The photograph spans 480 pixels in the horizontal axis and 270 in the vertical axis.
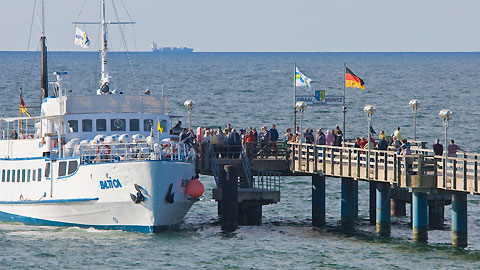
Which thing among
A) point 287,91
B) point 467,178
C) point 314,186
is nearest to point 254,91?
point 287,91

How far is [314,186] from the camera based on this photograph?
50.5m

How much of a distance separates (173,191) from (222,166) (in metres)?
4.08

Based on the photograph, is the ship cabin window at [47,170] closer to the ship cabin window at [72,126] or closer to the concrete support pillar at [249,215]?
the ship cabin window at [72,126]

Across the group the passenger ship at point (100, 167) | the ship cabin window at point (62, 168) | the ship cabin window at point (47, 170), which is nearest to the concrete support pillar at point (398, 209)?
the passenger ship at point (100, 167)

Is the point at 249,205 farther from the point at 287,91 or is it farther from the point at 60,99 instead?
the point at 287,91

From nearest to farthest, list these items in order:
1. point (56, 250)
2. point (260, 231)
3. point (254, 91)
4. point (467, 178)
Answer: point (467, 178) < point (56, 250) < point (260, 231) < point (254, 91)

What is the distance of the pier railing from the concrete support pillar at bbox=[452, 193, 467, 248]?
2.74 ft

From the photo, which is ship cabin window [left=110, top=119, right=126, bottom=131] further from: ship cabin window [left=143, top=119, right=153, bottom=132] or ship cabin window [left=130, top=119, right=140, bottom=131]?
ship cabin window [left=143, top=119, right=153, bottom=132]

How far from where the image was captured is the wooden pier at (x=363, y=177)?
42.3 meters

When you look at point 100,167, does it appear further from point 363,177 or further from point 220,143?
point 363,177

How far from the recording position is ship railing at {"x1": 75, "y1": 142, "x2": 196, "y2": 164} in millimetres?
46125

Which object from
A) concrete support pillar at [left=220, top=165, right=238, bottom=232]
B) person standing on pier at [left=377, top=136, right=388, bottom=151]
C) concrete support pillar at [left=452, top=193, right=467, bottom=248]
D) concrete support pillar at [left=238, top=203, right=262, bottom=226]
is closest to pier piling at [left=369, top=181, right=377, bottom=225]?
concrete support pillar at [left=238, top=203, right=262, bottom=226]

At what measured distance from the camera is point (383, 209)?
4666 centimetres

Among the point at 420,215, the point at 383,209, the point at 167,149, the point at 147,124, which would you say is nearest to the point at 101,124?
the point at 147,124
